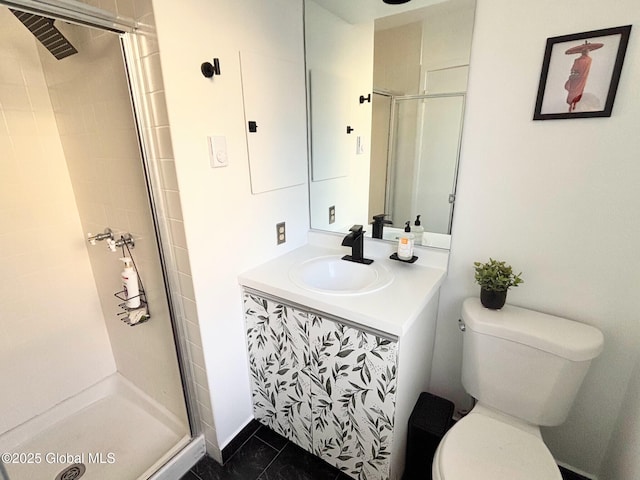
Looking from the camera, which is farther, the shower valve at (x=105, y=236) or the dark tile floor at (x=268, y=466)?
the shower valve at (x=105, y=236)

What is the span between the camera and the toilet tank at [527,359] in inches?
41.7

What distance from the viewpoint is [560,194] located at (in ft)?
3.69

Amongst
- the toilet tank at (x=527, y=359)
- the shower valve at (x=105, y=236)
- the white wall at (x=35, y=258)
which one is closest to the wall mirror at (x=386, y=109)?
the toilet tank at (x=527, y=359)

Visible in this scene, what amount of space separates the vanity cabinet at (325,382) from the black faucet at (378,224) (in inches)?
22.1

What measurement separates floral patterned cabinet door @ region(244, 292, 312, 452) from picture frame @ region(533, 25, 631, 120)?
116 cm

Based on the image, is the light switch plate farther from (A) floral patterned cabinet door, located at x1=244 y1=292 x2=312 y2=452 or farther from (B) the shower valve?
(B) the shower valve

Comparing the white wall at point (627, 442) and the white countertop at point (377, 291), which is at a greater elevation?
the white countertop at point (377, 291)

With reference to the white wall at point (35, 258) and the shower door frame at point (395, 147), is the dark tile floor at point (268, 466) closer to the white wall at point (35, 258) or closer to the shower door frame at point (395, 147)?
the white wall at point (35, 258)

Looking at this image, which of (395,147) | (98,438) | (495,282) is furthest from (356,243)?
(98,438)

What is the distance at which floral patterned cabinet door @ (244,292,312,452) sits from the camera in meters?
1.29

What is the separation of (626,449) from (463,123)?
4.28 ft

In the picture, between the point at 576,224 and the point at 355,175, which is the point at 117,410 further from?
the point at 576,224

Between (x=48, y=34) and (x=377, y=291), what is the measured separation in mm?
1697

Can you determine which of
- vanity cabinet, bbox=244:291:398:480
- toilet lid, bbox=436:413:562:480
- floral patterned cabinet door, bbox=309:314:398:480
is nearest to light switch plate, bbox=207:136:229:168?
vanity cabinet, bbox=244:291:398:480
